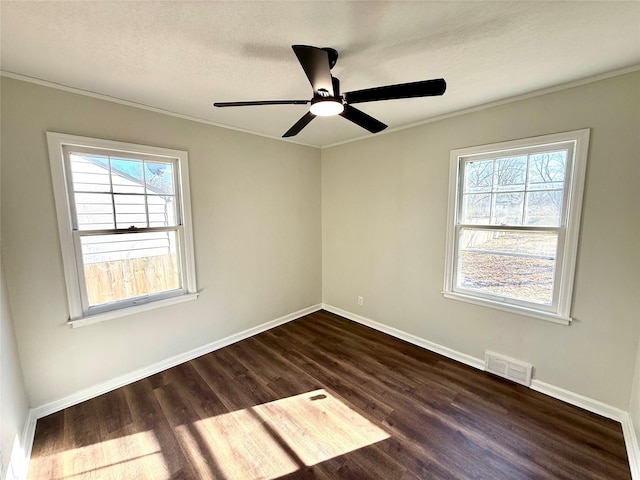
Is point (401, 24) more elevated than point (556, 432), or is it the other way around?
point (401, 24)

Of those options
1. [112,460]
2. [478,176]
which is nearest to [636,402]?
[478,176]

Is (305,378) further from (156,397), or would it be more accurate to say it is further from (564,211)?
(564,211)

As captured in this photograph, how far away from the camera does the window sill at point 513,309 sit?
6.92 feet

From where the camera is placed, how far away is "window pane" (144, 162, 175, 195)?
8.00 feet

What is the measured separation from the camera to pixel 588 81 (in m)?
1.89

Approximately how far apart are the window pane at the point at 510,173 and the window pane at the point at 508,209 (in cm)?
7

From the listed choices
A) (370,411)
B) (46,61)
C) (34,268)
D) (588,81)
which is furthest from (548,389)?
(46,61)

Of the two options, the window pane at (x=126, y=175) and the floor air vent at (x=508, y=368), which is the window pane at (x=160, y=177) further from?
the floor air vent at (x=508, y=368)

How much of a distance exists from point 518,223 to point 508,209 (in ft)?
0.48

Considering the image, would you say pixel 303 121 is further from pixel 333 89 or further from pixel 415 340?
pixel 415 340

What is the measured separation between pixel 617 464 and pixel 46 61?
4.30 m

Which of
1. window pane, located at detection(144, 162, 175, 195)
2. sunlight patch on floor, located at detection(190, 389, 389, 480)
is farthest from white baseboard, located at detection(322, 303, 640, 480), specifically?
→ window pane, located at detection(144, 162, 175, 195)

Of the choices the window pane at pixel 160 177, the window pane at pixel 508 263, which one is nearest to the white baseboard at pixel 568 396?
the window pane at pixel 508 263

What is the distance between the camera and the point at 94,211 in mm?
2160
